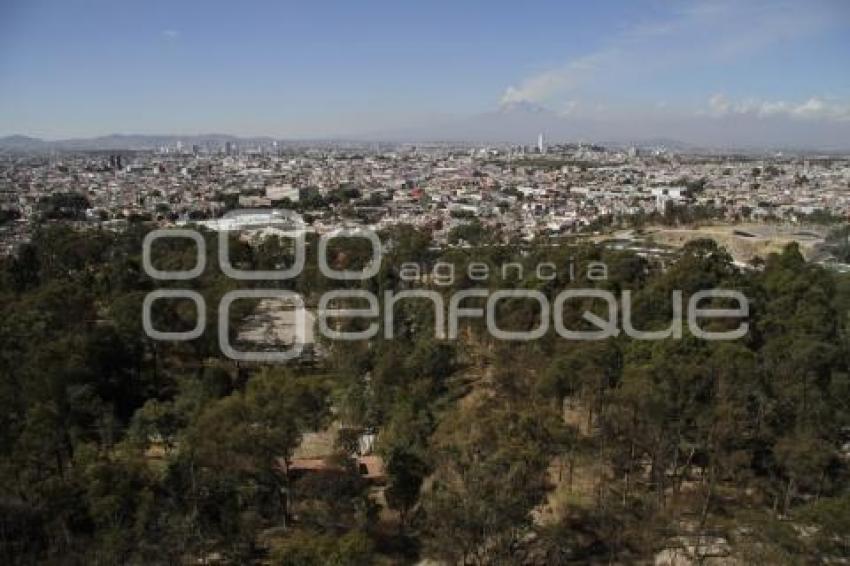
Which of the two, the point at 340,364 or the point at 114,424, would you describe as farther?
the point at 340,364

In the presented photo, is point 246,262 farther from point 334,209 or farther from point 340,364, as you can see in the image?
point 334,209

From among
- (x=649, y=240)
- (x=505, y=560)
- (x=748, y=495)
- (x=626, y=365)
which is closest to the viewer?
(x=505, y=560)

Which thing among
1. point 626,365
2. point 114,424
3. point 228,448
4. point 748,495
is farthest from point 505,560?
point 114,424

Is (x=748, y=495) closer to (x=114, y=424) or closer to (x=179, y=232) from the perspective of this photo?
(x=114, y=424)

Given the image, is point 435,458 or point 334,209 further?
point 334,209

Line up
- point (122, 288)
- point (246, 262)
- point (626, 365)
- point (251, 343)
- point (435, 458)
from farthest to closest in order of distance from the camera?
point (246, 262)
point (122, 288)
point (251, 343)
point (626, 365)
point (435, 458)

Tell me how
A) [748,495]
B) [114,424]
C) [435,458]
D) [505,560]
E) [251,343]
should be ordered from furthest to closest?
[251,343]
[114,424]
[748,495]
[435,458]
[505,560]

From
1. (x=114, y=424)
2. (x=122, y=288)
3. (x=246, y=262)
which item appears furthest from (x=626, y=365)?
(x=246, y=262)

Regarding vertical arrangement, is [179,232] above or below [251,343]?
above

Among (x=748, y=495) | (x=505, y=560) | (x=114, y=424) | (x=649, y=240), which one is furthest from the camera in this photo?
(x=649, y=240)
